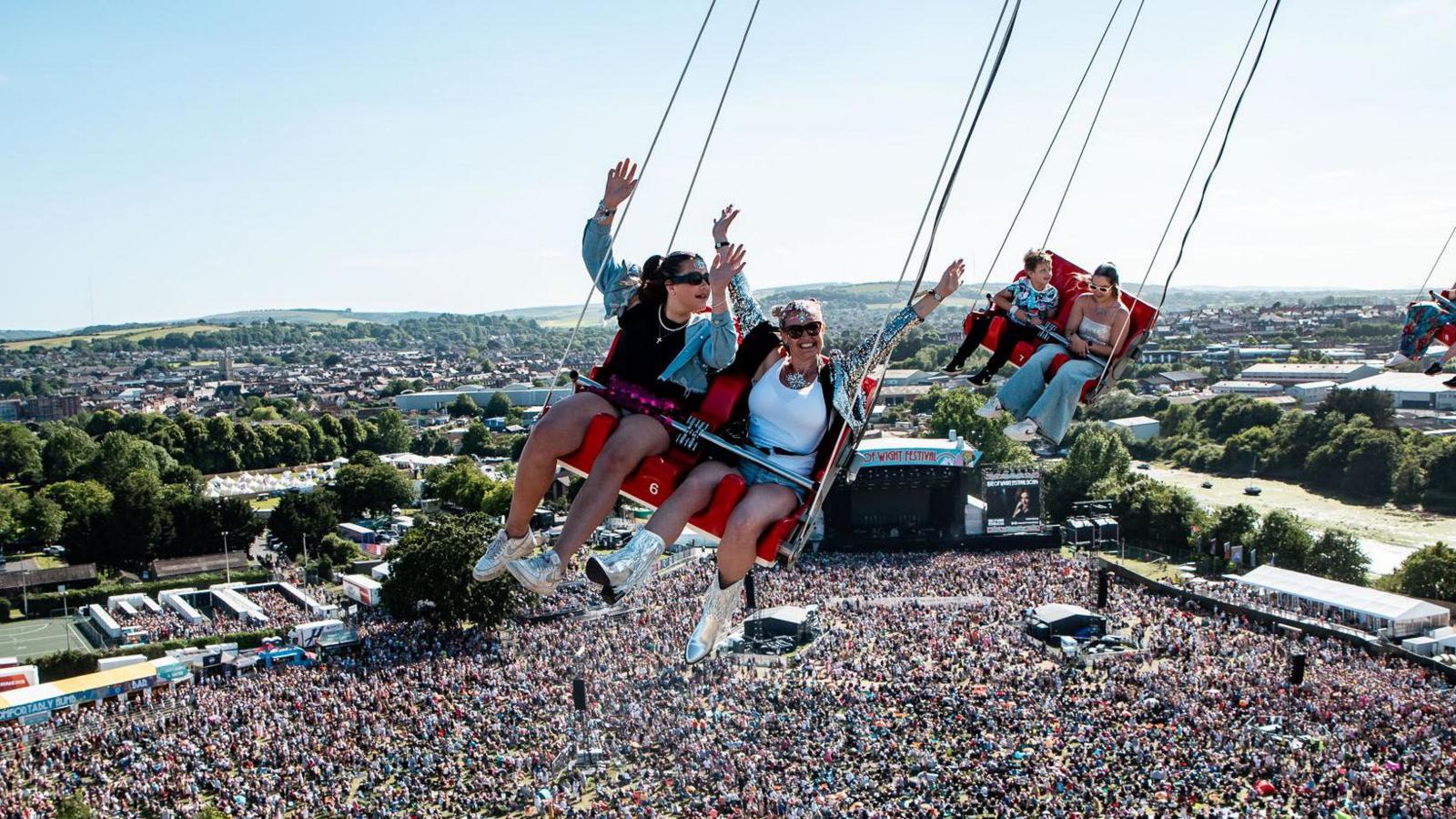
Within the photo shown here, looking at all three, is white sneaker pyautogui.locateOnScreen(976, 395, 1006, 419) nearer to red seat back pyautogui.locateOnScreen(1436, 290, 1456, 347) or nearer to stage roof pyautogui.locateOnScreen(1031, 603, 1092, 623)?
red seat back pyautogui.locateOnScreen(1436, 290, 1456, 347)

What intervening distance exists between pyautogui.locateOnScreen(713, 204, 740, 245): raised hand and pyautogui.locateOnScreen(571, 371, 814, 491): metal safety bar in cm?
128

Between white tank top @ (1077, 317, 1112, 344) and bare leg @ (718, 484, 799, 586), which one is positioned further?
white tank top @ (1077, 317, 1112, 344)

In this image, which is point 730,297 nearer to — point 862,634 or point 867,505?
point 862,634

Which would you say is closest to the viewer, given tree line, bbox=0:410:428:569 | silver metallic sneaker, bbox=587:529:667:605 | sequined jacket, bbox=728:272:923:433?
silver metallic sneaker, bbox=587:529:667:605

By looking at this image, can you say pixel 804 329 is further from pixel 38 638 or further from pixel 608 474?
pixel 38 638

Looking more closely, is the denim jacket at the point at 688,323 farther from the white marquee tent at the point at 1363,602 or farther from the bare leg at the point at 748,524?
the white marquee tent at the point at 1363,602

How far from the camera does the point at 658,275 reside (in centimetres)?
858

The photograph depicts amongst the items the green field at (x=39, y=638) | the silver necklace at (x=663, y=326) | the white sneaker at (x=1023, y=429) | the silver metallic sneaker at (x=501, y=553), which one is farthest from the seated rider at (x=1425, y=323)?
the green field at (x=39, y=638)

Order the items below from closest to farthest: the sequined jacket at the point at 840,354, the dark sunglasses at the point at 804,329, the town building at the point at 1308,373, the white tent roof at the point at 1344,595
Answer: the dark sunglasses at the point at 804,329, the sequined jacket at the point at 840,354, the white tent roof at the point at 1344,595, the town building at the point at 1308,373

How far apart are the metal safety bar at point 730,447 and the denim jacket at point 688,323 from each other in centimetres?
26

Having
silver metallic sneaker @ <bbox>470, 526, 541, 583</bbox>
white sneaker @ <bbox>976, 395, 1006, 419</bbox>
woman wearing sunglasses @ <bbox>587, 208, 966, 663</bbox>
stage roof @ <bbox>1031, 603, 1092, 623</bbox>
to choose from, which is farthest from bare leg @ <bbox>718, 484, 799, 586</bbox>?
stage roof @ <bbox>1031, 603, 1092, 623</bbox>

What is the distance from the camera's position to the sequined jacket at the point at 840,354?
8555 mm

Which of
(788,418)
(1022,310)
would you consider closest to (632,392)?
(788,418)

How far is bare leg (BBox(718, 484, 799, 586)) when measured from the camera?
320 inches
